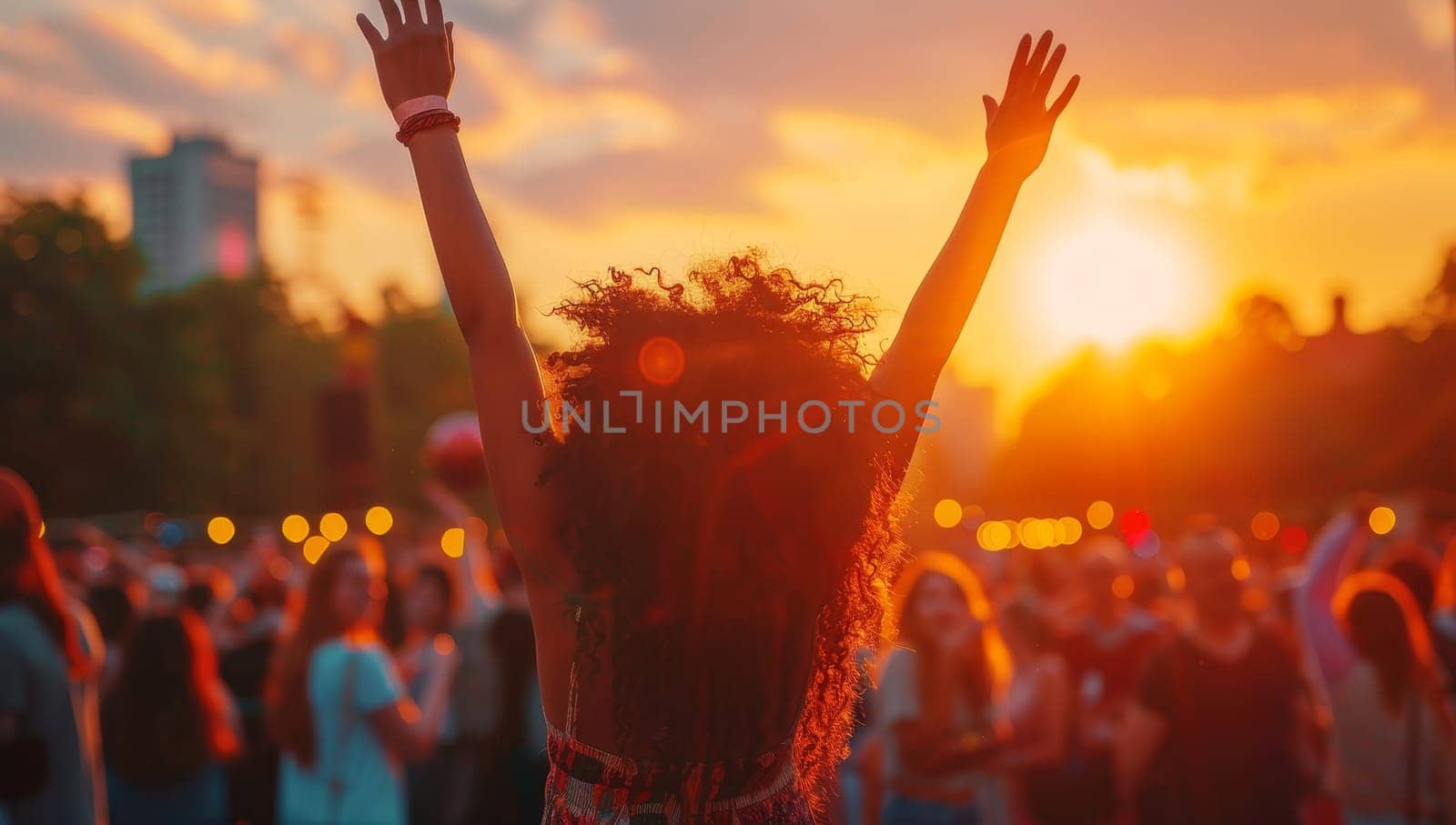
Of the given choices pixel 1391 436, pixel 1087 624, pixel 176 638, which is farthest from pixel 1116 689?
pixel 1391 436

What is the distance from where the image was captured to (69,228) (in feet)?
135

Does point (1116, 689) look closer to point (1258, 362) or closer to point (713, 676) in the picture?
point (713, 676)

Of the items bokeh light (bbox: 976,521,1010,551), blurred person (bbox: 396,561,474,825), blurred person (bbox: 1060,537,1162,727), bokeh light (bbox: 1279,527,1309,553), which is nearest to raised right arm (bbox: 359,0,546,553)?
blurred person (bbox: 396,561,474,825)

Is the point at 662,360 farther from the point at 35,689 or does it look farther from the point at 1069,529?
the point at 1069,529

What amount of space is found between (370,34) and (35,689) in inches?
118

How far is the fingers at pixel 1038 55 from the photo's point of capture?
2.55 metres

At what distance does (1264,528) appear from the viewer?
109 ft

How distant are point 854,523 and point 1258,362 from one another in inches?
2134

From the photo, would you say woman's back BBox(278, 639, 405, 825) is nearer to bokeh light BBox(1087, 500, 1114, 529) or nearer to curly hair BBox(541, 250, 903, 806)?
curly hair BBox(541, 250, 903, 806)

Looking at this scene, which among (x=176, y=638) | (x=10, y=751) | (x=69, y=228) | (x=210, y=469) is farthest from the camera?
(x=210, y=469)

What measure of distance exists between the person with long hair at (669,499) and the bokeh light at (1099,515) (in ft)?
166

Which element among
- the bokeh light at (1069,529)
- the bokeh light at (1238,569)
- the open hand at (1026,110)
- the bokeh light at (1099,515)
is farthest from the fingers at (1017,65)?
the bokeh light at (1099,515)

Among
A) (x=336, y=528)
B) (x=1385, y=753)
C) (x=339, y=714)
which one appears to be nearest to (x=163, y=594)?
(x=339, y=714)

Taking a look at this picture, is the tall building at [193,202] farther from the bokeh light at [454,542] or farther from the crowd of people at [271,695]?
the crowd of people at [271,695]
